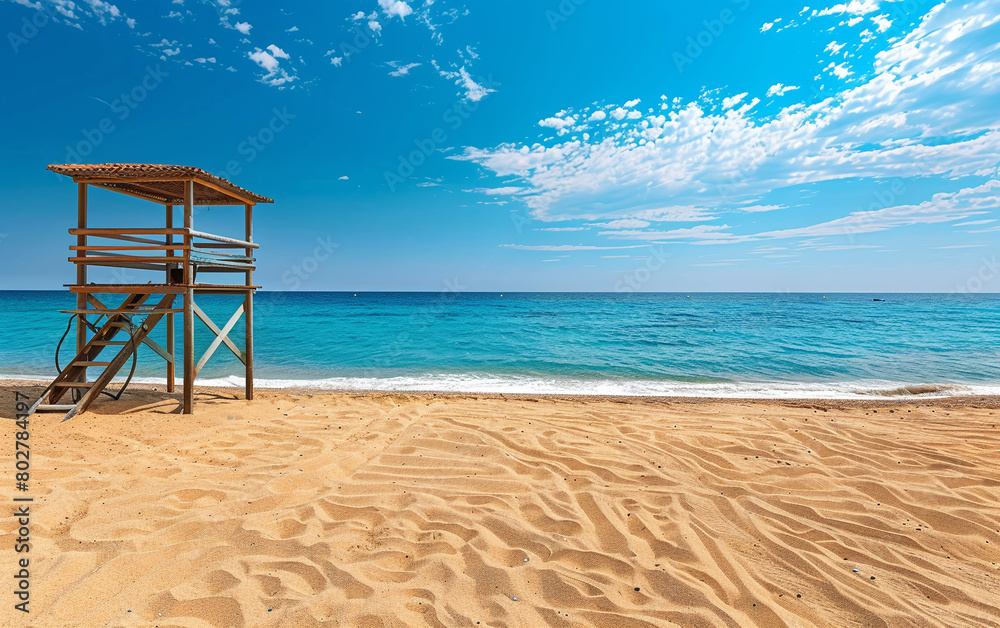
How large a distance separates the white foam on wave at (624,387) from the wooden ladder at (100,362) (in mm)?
4080

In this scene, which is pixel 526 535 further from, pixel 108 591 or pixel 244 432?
pixel 244 432

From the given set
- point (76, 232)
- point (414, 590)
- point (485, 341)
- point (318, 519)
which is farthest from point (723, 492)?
point (485, 341)

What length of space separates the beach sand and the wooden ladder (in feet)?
1.34

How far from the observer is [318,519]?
11.4 feet

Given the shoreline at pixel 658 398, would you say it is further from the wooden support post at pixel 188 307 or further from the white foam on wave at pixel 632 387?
the wooden support post at pixel 188 307

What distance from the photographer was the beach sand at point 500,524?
2549 mm

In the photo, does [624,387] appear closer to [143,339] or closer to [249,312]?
[249,312]

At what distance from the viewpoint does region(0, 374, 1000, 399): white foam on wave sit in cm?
1003

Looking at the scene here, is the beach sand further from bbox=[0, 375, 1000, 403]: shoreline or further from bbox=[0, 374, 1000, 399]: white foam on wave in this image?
bbox=[0, 374, 1000, 399]: white foam on wave

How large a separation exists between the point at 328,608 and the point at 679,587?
2.26 m

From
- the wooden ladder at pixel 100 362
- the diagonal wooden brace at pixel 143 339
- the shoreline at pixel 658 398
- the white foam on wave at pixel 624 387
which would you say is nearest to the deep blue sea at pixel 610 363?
the white foam on wave at pixel 624 387

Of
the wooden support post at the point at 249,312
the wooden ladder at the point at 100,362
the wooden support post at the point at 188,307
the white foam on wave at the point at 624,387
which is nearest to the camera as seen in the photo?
the wooden ladder at the point at 100,362

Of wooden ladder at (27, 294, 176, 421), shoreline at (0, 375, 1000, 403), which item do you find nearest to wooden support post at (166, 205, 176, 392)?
wooden ladder at (27, 294, 176, 421)

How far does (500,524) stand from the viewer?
11.4ft
